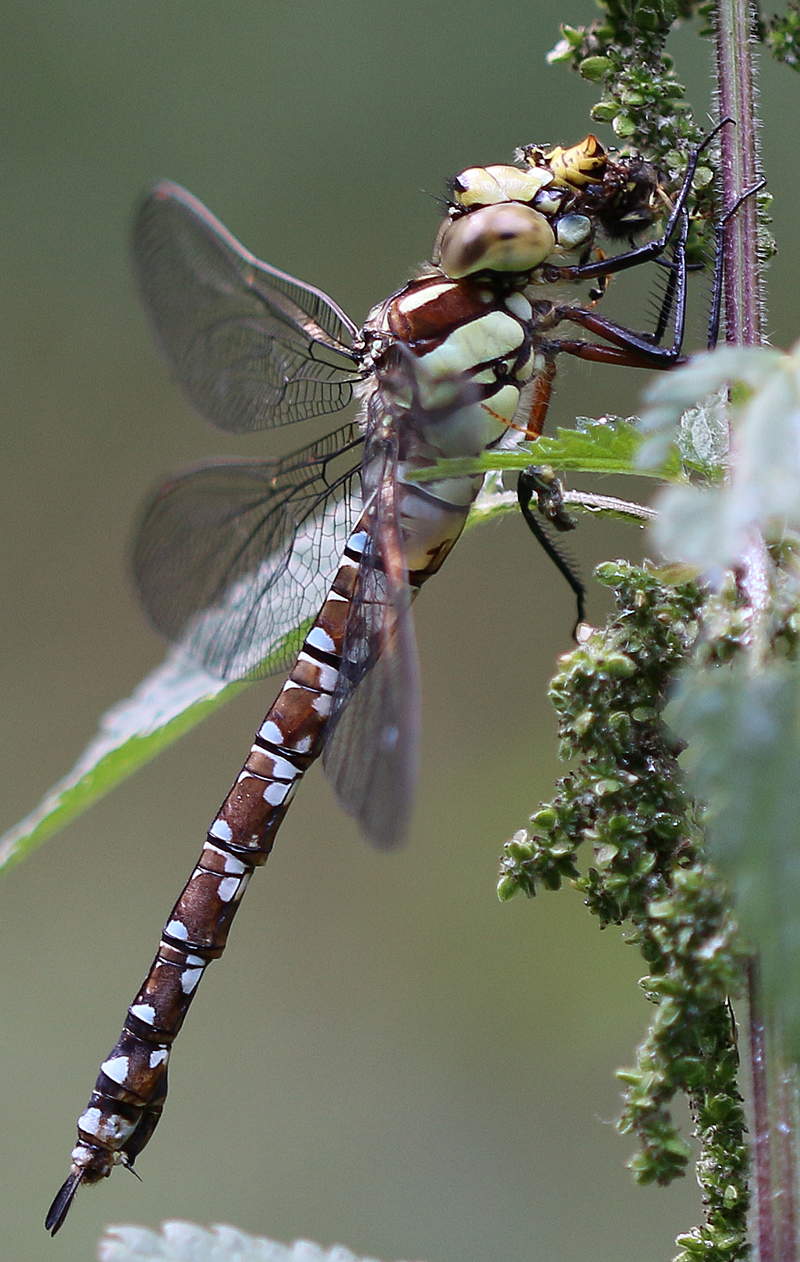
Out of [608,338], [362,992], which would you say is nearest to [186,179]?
[362,992]

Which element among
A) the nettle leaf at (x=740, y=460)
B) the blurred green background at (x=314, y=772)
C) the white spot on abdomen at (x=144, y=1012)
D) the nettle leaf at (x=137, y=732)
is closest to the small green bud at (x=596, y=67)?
the nettle leaf at (x=137, y=732)

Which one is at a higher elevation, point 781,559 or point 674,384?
point 781,559

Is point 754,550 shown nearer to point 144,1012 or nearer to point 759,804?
point 759,804

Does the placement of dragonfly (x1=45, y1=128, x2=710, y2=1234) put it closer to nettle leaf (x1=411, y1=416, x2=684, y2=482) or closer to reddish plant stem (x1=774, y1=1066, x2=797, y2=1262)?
nettle leaf (x1=411, y1=416, x2=684, y2=482)

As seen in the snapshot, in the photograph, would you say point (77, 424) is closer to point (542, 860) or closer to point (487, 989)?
point (487, 989)

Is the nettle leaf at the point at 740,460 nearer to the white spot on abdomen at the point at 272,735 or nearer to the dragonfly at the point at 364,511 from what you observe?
the dragonfly at the point at 364,511

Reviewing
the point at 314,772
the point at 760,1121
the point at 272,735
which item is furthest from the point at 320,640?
the point at 314,772
